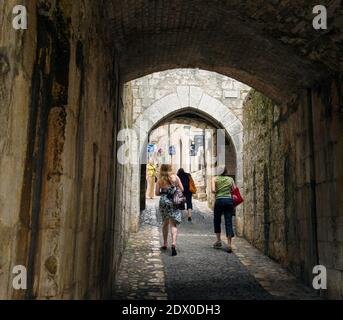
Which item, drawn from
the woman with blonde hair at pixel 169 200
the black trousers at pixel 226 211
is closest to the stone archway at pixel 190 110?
the black trousers at pixel 226 211

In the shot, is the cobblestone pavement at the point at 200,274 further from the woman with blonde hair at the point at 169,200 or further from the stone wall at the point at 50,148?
the stone wall at the point at 50,148

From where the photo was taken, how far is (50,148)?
1.89m

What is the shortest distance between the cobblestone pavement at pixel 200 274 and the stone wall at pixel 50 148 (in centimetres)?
173

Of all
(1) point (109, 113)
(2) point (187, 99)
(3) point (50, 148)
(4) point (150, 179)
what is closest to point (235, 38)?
(1) point (109, 113)

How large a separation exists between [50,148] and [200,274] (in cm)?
370

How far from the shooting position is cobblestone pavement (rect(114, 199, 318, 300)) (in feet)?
14.1

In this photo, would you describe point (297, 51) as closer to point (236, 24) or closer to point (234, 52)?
point (236, 24)

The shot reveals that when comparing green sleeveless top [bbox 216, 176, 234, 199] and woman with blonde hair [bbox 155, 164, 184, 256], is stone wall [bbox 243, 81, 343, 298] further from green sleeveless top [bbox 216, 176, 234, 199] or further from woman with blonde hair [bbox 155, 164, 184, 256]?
woman with blonde hair [bbox 155, 164, 184, 256]

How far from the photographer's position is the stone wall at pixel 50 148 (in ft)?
4.72

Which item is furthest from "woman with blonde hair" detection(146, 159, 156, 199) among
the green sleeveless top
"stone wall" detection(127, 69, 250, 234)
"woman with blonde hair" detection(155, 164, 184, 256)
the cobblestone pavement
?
"woman with blonde hair" detection(155, 164, 184, 256)

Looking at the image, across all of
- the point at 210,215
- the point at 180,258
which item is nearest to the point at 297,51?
the point at 180,258

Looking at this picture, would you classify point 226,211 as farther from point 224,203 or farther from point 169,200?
point 169,200

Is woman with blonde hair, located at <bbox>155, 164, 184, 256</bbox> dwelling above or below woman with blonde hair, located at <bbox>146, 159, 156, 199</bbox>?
below

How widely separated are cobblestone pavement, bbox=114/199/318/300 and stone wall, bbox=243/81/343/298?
28 centimetres
